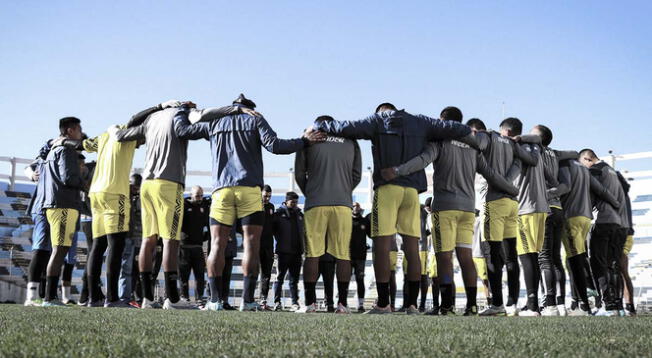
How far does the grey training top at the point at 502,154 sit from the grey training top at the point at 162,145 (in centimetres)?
344

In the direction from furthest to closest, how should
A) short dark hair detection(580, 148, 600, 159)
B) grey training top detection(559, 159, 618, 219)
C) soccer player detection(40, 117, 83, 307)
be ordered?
short dark hair detection(580, 148, 600, 159) → grey training top detection(559, 159, 618, 219) → soccer player detection(40, 117, 83, 307)

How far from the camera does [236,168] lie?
21.5ft

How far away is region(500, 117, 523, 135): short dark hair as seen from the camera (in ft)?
24.8

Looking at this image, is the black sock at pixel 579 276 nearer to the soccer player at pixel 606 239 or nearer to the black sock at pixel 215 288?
the soccer player at pixel 606 239

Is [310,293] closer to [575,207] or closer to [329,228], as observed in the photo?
[329,228]

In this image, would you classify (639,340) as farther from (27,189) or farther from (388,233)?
(27,189)

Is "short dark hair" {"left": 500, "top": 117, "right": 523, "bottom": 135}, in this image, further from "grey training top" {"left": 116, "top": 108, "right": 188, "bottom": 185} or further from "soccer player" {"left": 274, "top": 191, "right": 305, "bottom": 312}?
"soccer player" {"left": 274, "top": 191, "right": 305, "bottom": 312}

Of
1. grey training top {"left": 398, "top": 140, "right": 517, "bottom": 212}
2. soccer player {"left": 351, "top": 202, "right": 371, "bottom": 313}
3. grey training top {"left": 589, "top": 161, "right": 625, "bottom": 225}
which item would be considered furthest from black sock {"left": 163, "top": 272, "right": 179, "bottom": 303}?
soccer player {"left": 351, "top": 202, "right": 371, "bottom": 313}

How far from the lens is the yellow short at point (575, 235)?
26.0ft

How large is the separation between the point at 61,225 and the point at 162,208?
5.09 ft

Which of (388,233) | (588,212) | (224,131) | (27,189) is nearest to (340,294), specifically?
(388,233)

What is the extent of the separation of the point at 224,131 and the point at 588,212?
4.92m

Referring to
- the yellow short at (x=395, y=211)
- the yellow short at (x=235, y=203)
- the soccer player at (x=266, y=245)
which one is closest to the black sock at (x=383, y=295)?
the yellow short at (x=395, y=211)

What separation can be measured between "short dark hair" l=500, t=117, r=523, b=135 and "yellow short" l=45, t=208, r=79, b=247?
17.8 ft
